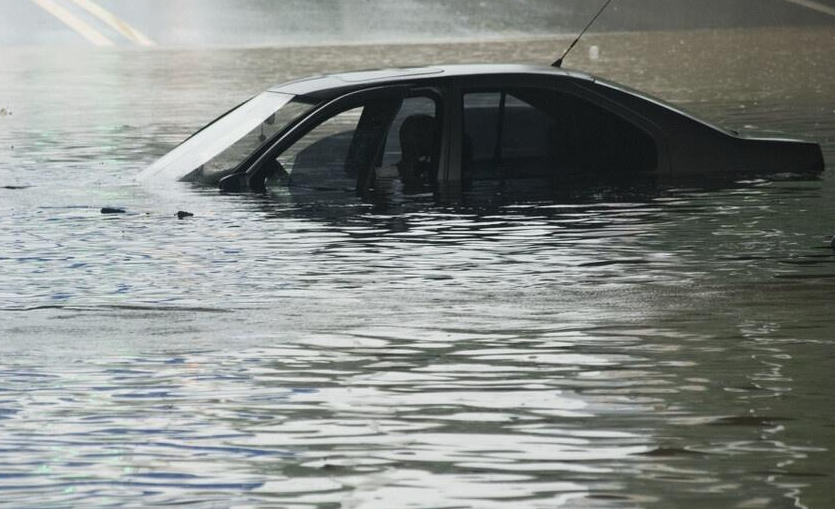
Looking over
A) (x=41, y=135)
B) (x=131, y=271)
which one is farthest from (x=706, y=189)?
(x=41, y=135)

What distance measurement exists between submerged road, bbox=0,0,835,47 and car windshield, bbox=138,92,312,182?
1496 inches

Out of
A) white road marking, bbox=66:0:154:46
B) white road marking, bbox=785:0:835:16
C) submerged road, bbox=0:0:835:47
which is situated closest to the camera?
white road marking, bbox=66:0:154:46

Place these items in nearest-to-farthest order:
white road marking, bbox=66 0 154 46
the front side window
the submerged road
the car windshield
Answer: the front side window
the car windshield
white road marking, bbox=66 0 154 46
the submerged road

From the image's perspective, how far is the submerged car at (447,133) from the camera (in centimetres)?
1258

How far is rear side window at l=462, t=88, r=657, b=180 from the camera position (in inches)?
497

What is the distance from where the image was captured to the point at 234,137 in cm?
1300

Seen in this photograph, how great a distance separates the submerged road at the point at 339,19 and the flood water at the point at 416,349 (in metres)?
39.7

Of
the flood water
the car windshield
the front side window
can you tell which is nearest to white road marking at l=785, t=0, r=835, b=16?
the flood water

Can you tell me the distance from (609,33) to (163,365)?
51.4 metres

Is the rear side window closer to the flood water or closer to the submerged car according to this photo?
the submerged car

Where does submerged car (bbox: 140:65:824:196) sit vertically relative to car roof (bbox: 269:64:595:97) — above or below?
below

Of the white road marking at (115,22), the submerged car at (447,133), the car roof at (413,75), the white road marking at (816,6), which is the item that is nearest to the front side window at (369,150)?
the submerged car at (447,133)

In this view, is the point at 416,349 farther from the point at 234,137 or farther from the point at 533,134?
the point at 234,137

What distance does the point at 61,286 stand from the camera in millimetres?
10039
